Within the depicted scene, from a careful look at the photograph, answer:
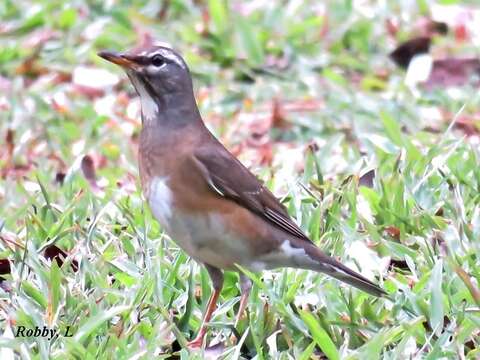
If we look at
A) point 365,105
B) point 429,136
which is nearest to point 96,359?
point 429,136

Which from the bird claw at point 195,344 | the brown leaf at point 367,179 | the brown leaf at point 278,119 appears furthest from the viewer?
the brown leaf at point 278,119

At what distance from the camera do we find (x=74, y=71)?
9.86 meters

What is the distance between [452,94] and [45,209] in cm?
366

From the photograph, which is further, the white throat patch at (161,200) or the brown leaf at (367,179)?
the brown leaf at (367,179)

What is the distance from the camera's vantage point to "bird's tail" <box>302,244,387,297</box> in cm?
566

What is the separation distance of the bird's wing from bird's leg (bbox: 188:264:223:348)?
33 centimetres

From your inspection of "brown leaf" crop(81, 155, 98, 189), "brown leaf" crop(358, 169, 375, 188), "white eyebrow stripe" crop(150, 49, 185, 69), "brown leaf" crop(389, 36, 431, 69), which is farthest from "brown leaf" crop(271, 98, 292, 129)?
"white eyebrow stripe" crop(150, 49, 185, 69)

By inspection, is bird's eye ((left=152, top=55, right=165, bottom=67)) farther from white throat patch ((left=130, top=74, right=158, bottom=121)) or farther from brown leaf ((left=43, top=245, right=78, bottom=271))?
brown leaf ((left=43, top=245, right=78, bottom=271))

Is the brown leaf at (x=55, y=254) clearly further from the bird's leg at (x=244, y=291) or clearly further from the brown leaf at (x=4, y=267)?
the bird's leg at (x=244, y=291)

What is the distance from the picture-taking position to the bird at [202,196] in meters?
5.65

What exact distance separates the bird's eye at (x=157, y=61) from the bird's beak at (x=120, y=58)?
0.09 meters

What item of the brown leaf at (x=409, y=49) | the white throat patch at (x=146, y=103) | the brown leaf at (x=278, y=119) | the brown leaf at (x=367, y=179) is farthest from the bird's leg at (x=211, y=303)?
the brown leaf at (x=409, y=49)

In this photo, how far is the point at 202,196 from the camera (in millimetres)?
5719

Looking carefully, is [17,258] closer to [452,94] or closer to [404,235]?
[404,235]
